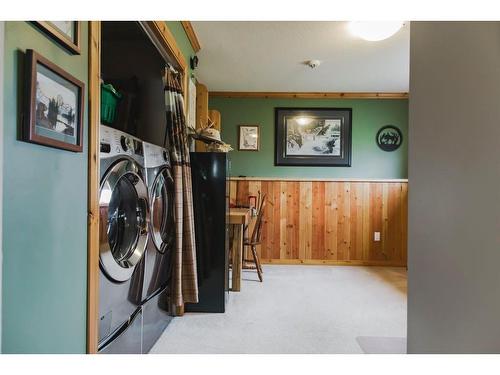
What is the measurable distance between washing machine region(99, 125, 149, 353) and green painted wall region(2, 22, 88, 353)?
0.13m

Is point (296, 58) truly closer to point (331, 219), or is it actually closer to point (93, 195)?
point (331, 219)

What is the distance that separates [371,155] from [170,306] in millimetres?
3383

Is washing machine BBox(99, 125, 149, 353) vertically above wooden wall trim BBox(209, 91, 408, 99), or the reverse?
wooden wall trim BBox(209, 91, 408, 99)

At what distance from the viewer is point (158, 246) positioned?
184cm

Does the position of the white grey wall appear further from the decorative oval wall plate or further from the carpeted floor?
the decorative oval wall plate

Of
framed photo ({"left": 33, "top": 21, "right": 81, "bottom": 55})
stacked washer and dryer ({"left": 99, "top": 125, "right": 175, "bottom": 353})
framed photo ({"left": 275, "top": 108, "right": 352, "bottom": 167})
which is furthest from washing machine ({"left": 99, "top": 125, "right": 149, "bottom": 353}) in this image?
framed photo ({"left": 275, "top": 108, "right": 352, "bottom": 167})

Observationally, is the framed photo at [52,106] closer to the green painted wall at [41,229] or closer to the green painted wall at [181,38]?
the green painted wall at [41,229]

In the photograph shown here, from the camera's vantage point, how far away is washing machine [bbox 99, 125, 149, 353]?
126 centimetres

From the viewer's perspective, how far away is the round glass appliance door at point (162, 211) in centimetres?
180

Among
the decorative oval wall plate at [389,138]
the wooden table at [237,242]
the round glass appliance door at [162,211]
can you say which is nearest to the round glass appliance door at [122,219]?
the round glass appliance door at [162,211]

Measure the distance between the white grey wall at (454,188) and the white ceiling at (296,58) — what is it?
1.64m

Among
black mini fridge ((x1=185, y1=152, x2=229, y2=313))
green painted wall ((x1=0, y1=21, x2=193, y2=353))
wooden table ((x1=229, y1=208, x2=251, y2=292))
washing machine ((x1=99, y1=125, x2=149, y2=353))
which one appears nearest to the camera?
green painted wall ((x1=0, y1=21, x2=193, y2=353))
